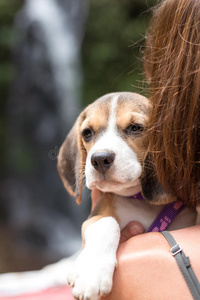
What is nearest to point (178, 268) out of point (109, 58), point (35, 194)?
point (35, 194)

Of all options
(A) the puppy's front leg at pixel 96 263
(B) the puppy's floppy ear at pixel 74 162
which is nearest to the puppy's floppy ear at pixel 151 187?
(A) the puppy's front leg at pixel 96 263

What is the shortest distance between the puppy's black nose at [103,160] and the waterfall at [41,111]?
649 cm

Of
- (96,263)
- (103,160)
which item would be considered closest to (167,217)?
(103,160)

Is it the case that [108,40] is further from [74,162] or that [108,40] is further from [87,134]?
[87,134]

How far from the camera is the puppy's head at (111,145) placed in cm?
239

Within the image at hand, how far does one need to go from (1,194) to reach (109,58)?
4.39 m

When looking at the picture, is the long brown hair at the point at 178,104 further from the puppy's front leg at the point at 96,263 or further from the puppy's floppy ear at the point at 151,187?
the puppy's front leg at the point at 96,263

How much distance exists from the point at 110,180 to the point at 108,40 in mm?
9527

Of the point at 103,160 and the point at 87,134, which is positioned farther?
the point at 87,134

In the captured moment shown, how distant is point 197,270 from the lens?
1.80 m

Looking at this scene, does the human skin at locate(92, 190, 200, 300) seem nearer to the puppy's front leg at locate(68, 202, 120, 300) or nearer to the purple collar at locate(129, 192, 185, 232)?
the puppy's front leg at locate(68, 202, 120, 300)

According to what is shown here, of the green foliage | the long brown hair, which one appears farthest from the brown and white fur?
the green foliage

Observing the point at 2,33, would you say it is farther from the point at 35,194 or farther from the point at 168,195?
the point at 168,195

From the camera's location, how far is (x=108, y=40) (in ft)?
37.6
